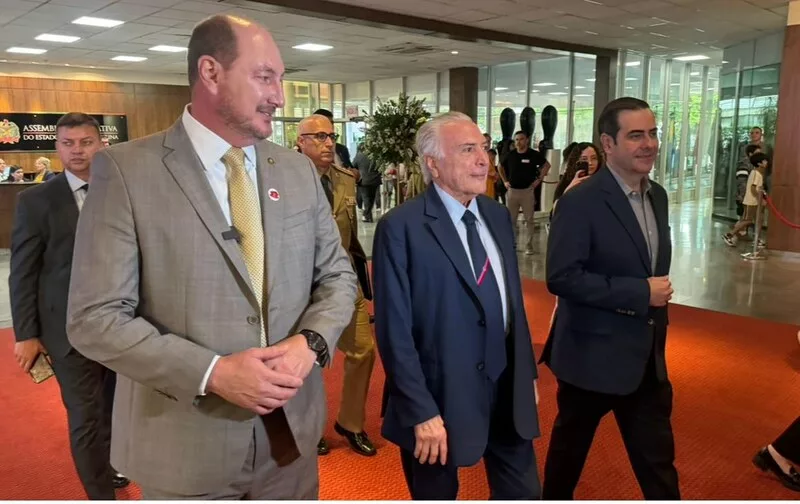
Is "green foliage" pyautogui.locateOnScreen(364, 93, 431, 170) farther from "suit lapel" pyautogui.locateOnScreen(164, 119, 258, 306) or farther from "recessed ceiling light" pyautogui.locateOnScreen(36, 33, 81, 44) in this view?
"recessed ceiling light" pyautogui.locateOnScreen(36, 33, 81, 44)

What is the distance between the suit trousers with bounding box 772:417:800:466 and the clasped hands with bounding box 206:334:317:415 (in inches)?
108

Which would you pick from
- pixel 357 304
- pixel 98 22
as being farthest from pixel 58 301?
pixel 98 22

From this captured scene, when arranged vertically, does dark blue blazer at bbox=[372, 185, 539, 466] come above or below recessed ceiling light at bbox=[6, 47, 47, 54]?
below

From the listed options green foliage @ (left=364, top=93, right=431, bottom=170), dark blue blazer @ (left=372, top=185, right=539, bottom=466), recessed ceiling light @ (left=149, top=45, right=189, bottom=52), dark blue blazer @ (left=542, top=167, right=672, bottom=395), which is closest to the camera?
dark blue blazer @ (left=372, top=185, right=539, bottom=466)

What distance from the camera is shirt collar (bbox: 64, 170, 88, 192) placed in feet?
8.59

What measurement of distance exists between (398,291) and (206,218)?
740 millimetres

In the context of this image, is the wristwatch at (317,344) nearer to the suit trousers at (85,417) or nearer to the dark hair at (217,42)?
the dark hair at (217,42)

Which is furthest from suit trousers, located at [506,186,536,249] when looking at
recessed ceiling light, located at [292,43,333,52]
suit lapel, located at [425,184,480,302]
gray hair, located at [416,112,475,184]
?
suit lapel, located at [425,184,480,302]

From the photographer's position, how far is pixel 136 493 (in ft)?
9.89

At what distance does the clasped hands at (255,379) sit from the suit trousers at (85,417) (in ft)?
5.20

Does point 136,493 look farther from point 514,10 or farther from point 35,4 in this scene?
point 514,10

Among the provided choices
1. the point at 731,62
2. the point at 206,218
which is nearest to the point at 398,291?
the point at 206,218

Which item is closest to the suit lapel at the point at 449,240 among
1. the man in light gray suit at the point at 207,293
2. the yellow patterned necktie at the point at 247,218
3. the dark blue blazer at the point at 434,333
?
the dark blue blazer at the point at 434,333

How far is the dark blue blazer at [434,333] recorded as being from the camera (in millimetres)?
1910
